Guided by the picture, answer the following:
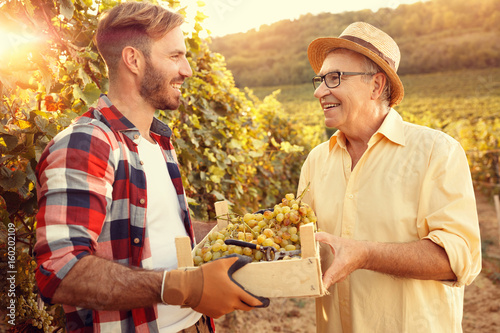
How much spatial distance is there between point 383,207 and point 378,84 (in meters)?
0.75

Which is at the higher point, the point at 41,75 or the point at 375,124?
the point at 41,75

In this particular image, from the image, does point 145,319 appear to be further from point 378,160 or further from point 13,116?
point 378,160

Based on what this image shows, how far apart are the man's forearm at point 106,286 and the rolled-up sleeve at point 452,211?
1228 millimetres

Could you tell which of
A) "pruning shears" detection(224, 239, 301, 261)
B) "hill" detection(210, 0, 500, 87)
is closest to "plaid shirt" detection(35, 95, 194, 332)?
"pruning shears" detection(224, 239, 301, 261)

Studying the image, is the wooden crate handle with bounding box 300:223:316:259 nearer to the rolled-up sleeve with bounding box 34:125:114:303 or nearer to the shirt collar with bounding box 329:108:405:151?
the rolled-up sleeve with bounding box 34:125:114:303

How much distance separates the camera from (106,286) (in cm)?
127

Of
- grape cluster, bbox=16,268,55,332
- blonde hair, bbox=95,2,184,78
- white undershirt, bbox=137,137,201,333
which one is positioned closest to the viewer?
white undershirt, bbox=137,137,201,333

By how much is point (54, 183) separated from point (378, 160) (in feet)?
4.95

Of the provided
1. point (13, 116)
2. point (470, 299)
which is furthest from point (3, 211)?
point (470, 299)

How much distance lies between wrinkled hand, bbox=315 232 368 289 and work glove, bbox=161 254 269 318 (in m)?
0.37

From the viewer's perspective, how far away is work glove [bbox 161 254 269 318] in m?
1.29

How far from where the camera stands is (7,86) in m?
1.71

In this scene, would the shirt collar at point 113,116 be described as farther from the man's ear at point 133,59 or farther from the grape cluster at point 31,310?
the grape cluster at point 31,310

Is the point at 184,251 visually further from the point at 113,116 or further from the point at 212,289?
the point at 113,116
